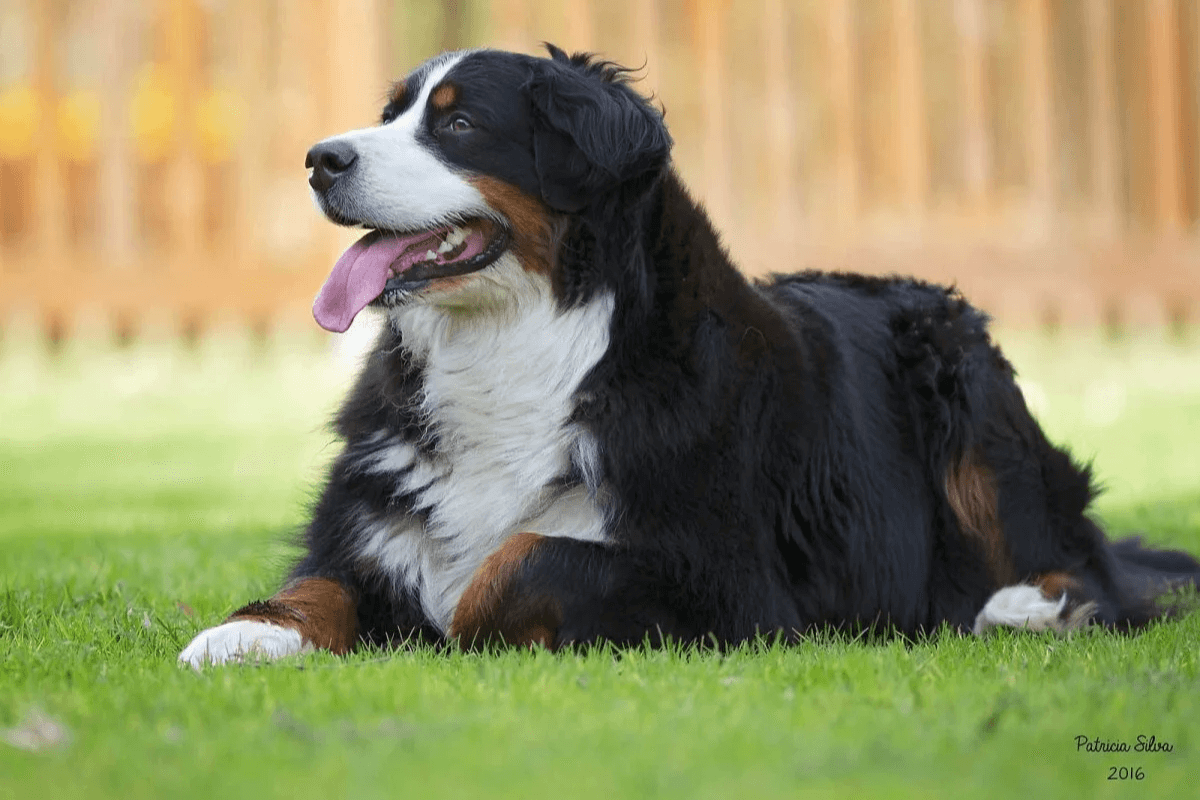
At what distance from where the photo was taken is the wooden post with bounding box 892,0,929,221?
40.2ft

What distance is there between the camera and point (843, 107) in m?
12.4

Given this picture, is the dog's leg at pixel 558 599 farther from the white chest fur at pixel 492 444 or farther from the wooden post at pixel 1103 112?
the wooden post at pixel 1103 112

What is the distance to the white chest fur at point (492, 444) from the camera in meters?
4.08

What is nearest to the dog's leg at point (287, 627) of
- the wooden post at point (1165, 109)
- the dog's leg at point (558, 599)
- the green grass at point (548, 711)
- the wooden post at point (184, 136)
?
the green grass at point (548, 711)

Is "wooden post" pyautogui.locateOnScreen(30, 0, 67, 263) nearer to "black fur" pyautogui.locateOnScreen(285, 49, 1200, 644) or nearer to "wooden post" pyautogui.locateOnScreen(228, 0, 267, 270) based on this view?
"wooden post" pyautogui.locateOnScreen(228, 0, 267, 270)

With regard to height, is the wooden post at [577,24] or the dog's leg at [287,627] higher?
the wooden post at [577,24]

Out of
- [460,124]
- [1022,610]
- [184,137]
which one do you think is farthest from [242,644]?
[184,137]

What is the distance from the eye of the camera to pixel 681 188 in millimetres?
4312

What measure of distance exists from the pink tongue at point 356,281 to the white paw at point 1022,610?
1898 millimetres

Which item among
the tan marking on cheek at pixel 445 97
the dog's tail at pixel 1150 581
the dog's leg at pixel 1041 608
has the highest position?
the tan marking on cheek at pixel 445 97

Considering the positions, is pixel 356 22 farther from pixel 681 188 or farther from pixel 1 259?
pixel 681 188

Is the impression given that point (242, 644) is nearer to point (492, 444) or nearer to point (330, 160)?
point (492, 444)
